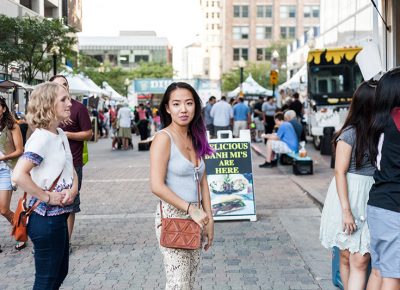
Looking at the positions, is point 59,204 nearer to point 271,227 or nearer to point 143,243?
point 143,243

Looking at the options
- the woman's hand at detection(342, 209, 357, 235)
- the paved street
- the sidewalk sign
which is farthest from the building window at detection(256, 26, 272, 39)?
the woman's hand at detection(342, 209, 357, 235)

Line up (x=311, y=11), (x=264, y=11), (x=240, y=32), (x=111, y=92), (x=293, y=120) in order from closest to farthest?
(x=293, y=120)
(x=111, y=92)
(x=264, y=11)
(x=311, y=11)
(x=240, y=32)

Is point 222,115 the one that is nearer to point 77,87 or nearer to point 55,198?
point 77,87

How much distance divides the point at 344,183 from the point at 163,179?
1.35m

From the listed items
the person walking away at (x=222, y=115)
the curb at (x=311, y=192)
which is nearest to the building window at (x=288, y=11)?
the person walking away at (x=222, y=115)

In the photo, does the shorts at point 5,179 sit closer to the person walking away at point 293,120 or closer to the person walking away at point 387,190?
the person walking away at point 387,190

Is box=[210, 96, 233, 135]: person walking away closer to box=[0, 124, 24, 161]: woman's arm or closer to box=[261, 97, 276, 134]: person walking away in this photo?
box=[261, 97, 276, 134]: person walking away

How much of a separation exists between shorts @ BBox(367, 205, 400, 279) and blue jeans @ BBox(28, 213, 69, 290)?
1.95 m

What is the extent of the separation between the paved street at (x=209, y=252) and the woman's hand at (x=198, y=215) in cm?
225

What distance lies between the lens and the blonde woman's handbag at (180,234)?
385 centimetres

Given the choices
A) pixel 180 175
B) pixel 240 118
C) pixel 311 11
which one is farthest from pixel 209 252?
pixel 311 11

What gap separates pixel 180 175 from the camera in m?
3.99

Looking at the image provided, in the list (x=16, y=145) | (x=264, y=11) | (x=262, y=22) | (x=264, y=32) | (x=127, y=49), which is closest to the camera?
(x=16, y=145)

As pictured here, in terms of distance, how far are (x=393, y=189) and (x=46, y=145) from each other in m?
2.14
